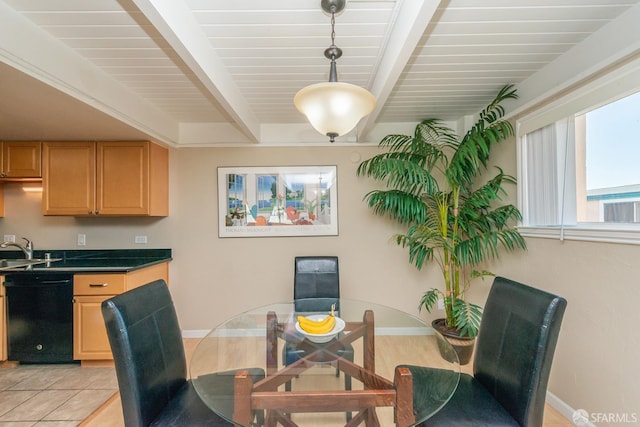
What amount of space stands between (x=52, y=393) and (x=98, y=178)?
5.99 ft

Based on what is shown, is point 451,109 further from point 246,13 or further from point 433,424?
point 433,424

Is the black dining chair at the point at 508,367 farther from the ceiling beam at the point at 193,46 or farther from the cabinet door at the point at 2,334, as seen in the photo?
the cabinet door at the point at 2,334

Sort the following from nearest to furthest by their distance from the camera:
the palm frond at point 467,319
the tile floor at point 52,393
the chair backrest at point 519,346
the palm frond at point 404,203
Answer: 1. the chair backrest at point 519,346
2. the tile floor at point 52,393
3. the palm frond at point 467,319
4. the palm frond at point 404,203

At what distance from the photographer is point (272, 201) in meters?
3.20

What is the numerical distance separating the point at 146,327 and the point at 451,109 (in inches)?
118

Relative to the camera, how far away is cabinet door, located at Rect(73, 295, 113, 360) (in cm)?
252

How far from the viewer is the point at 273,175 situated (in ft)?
10.5

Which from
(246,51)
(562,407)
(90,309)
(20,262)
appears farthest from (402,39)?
(20,262)

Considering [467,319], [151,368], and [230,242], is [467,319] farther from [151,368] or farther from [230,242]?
[230,242]

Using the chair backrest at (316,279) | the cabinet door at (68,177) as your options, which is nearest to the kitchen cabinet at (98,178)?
the cabinet door at (68,177)

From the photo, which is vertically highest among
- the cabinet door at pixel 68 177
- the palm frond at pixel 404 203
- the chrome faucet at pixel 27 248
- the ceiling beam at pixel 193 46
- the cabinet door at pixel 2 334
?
the ceiling beam at pixel 193 46

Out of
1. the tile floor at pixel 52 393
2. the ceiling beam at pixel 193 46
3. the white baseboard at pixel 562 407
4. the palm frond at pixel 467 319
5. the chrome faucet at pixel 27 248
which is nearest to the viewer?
the ceiling beam at pixel 193 46

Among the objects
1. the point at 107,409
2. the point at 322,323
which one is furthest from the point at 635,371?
the point at 107,409

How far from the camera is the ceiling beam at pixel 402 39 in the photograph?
49.8 inches
